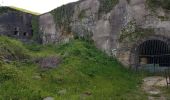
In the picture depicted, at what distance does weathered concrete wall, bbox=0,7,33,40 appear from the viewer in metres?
25.7

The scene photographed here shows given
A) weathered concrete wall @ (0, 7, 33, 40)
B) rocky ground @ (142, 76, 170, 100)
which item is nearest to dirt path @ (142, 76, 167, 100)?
rocky ground @ (142, 76, 170, 100)

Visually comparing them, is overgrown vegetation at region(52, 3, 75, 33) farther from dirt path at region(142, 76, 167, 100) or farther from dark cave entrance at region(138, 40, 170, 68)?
dirt path at region(142, 76, 167, 100)

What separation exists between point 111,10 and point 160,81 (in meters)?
6.53

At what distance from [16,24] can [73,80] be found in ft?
44.2

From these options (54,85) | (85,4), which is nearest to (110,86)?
(54,85)

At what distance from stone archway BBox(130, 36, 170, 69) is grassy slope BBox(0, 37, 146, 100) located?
112 cm

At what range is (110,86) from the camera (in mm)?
14570

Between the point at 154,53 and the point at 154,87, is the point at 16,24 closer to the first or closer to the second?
the point at 154,53

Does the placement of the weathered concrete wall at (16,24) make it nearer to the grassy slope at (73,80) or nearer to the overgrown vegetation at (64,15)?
the overgrown vegetation at (64,15)

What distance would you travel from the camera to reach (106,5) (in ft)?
67.3

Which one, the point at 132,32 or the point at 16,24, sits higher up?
the point at 16,24

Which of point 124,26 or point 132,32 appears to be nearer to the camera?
point 132,32

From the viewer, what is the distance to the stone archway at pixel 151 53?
1748 cm

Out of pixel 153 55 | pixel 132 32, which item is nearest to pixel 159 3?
pixel 132 32
